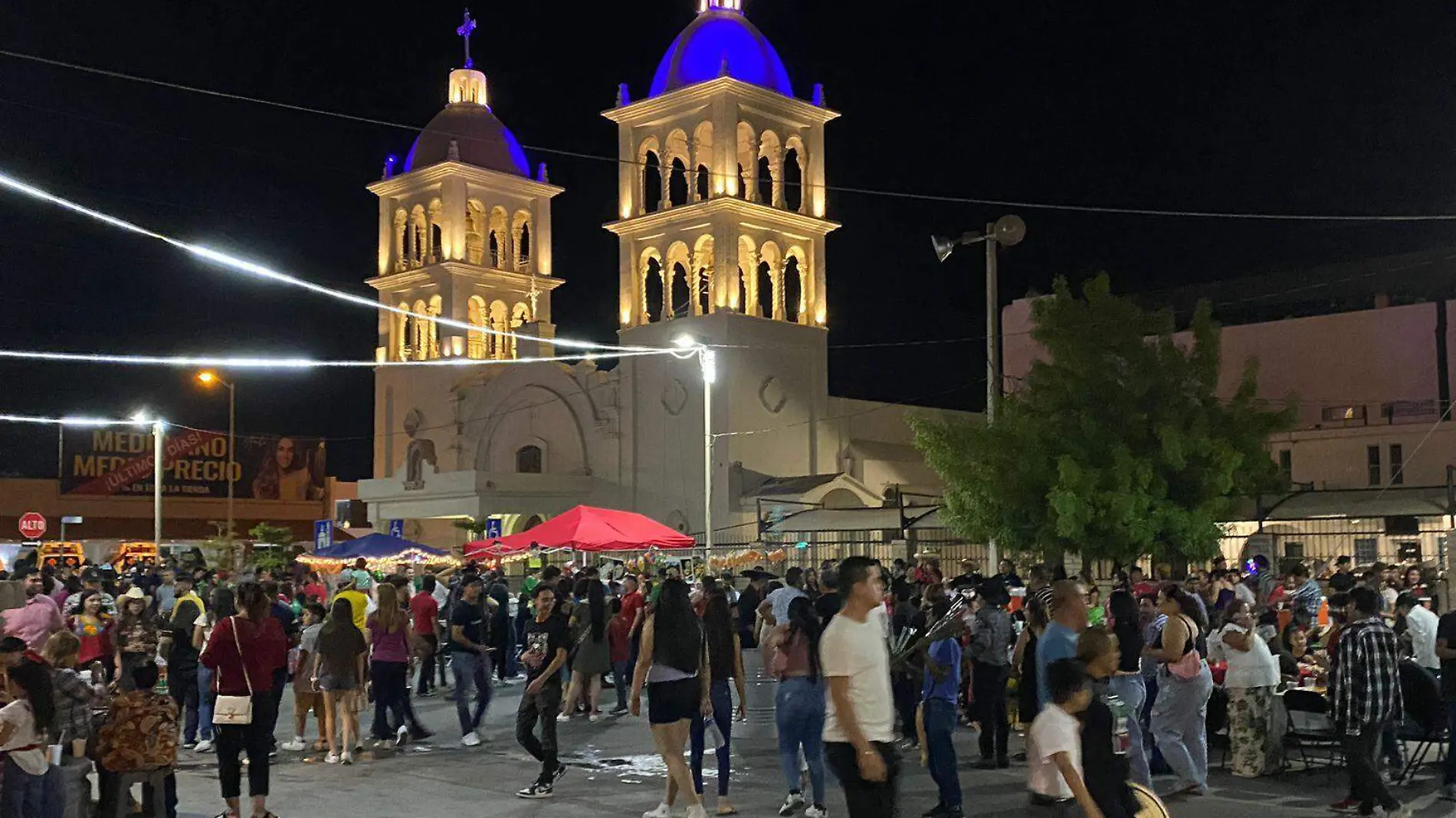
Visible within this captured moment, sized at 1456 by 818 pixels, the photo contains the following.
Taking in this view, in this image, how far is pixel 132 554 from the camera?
160ft

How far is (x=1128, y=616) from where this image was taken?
36.8 ft

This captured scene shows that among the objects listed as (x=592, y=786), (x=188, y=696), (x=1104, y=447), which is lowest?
(x=592, y=786)

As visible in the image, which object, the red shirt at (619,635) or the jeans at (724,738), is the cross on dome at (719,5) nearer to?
the red shirt at (619,635)

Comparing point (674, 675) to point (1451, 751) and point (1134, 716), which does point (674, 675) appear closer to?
point (1134, 716)

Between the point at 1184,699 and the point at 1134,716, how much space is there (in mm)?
769

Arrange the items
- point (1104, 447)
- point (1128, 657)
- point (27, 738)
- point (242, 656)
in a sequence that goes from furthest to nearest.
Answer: point (1104, 447) < point (1128, 657) < point (242, 656) < point (27, 738)

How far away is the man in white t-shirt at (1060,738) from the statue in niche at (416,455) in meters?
39.3

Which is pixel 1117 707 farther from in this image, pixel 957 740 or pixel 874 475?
pixel 874 475

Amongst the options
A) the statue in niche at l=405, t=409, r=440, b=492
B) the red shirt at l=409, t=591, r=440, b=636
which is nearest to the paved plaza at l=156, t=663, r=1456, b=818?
the red shirt at l=409, t=591, r=440, b=636

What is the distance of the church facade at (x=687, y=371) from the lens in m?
39.9

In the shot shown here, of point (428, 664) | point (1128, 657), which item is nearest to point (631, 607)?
point (428, 664)

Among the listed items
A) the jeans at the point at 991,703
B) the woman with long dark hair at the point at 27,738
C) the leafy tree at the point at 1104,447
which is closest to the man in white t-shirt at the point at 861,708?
the woman with long dark hair at the point at 27,738

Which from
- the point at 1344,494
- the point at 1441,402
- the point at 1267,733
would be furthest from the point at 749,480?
the point at 1267,733

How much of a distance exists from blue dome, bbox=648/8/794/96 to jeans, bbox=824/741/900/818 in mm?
34597
